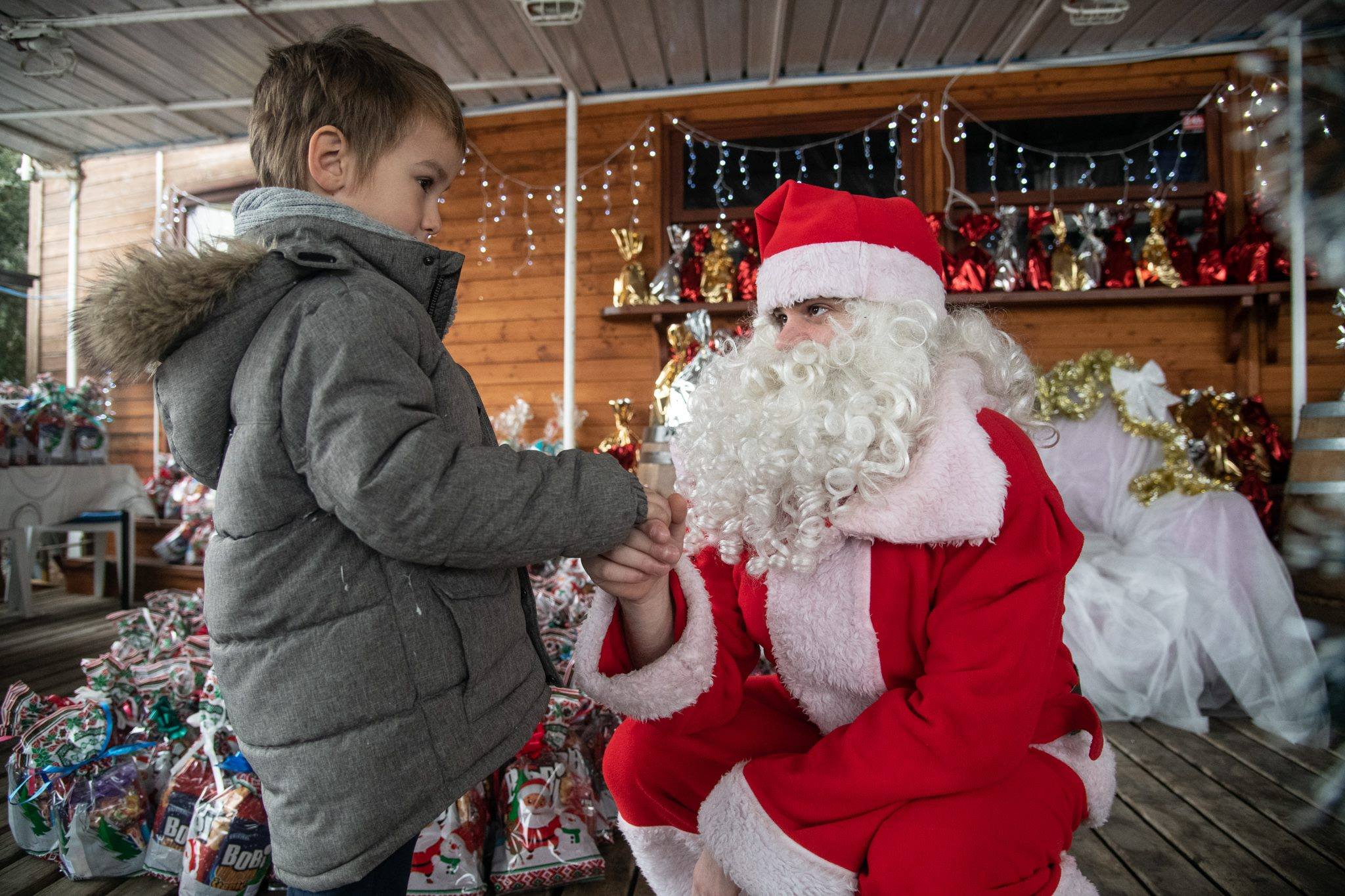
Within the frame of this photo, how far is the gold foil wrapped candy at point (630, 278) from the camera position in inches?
165

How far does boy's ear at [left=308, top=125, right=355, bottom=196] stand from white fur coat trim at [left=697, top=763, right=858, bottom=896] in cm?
87

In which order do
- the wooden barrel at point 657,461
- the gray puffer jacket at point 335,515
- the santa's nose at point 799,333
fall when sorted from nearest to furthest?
the gray puffer jacket at point 335,515
the santa's nose at point 799,333
the wooden barrel at point 657,461

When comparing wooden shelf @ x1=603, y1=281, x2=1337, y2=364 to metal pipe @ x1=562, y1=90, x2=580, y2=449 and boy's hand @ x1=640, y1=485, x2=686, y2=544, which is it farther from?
boy's hand @ x1=640, y1=485, x2=686, y2=544

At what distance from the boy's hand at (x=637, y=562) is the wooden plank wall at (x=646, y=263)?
3.40m

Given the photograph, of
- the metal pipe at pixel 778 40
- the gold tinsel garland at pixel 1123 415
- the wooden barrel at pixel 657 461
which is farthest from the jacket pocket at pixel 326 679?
the metal pipe at pixel 778 40

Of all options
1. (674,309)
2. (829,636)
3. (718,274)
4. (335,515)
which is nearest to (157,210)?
(674,309)

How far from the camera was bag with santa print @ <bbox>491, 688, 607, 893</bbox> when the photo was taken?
4.77 ft

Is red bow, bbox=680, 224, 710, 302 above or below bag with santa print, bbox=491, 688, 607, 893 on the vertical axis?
above

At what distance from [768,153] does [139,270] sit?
392 cm

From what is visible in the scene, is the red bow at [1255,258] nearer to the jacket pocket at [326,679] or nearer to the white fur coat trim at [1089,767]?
the white fur coat trim at [1089,767]

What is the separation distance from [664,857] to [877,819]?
406mm

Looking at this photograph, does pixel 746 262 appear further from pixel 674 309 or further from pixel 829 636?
pixel 829 636

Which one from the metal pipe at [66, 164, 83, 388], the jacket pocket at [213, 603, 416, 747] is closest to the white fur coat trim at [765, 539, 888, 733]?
the jacket pocket at [213, 603, 416, 747]

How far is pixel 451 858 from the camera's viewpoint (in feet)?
4.66
